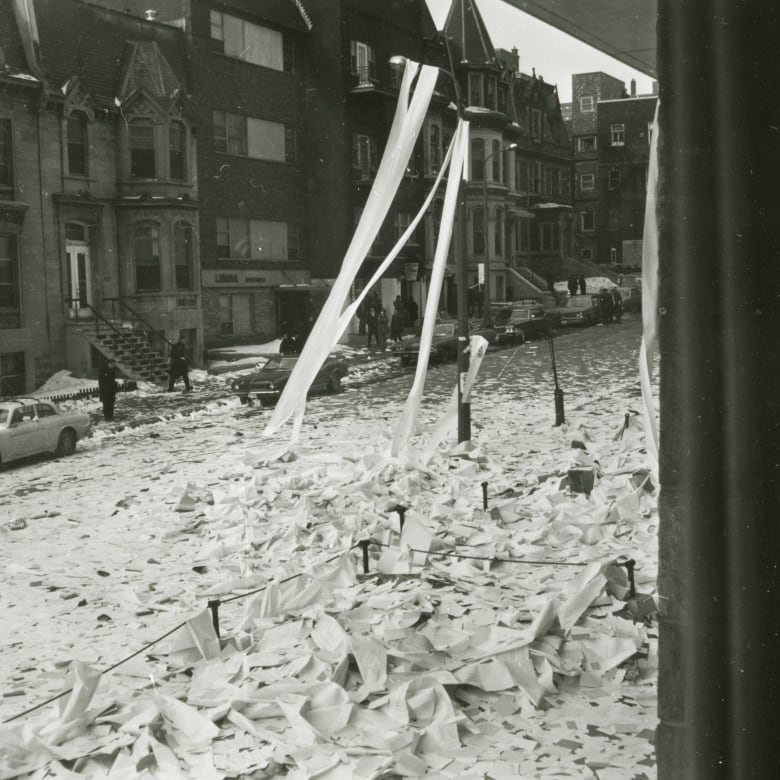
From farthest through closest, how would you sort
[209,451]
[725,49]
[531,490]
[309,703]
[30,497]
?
1. [209,451]
2. [30,497]
3. [531,490]
4. [309,703]
5. [725,49]

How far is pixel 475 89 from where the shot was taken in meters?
52.2

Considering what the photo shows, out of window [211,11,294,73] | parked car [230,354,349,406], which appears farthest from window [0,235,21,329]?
window [211,11,294,73]

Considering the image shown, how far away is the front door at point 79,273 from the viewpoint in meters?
31.2

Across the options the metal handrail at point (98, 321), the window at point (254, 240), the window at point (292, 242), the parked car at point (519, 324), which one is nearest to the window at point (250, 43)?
the window at point (254, 240)

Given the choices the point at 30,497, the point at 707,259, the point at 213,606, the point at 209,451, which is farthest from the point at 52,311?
the point at 707,259

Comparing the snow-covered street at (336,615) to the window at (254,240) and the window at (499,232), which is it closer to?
the window at (254,240)

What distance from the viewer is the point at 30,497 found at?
15570mm

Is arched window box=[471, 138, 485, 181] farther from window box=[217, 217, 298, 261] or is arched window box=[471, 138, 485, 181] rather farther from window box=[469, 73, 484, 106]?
window box=[217, 217, 298, 261]

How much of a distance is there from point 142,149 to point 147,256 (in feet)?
11.5

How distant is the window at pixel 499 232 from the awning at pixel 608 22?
1799 inches

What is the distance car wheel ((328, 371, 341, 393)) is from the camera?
2711 cm

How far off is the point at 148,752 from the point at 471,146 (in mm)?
49937

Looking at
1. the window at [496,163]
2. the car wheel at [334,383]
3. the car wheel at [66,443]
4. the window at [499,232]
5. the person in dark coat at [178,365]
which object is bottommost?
the car wheel at [66,443]

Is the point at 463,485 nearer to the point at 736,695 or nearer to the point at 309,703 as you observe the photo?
the point at 309,703
